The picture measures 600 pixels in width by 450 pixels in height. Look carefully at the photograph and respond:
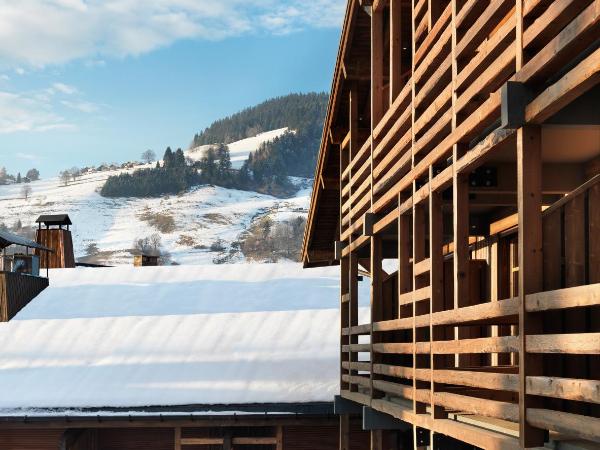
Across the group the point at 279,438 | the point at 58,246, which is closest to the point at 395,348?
the point at 279,438

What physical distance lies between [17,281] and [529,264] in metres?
22.2

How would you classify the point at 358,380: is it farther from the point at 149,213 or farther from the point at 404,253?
the point at 149,213

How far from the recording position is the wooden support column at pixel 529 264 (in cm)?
598

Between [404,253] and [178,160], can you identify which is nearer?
[404,253]

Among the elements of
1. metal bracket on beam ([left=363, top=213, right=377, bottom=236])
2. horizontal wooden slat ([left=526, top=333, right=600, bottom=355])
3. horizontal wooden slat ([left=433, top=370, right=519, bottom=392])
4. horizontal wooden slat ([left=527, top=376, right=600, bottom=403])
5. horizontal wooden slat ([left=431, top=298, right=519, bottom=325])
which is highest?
metal bracket on beam ([left=363, top=213, right=377, bottom=236])

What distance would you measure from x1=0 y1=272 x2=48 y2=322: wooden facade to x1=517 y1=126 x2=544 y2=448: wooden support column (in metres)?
21.1

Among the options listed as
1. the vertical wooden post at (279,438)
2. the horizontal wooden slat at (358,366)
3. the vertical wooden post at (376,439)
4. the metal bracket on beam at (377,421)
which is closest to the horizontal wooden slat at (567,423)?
the metal bracket on beam at (377,421)

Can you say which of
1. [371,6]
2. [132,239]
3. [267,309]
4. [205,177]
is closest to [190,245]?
[132,239]

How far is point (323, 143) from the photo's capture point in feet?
55.6

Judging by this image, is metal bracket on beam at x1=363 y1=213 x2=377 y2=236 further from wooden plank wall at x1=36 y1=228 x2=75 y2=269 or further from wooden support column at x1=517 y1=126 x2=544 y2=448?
wooden plank wall at x1=36 y1=228 x2=75 y2=269

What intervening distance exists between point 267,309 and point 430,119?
1594 centimetres

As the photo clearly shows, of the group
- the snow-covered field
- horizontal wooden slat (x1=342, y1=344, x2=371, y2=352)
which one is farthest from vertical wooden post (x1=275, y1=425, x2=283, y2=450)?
the snow-covered field

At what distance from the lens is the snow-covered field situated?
144125 millimetres

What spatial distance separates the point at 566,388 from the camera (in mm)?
5301
